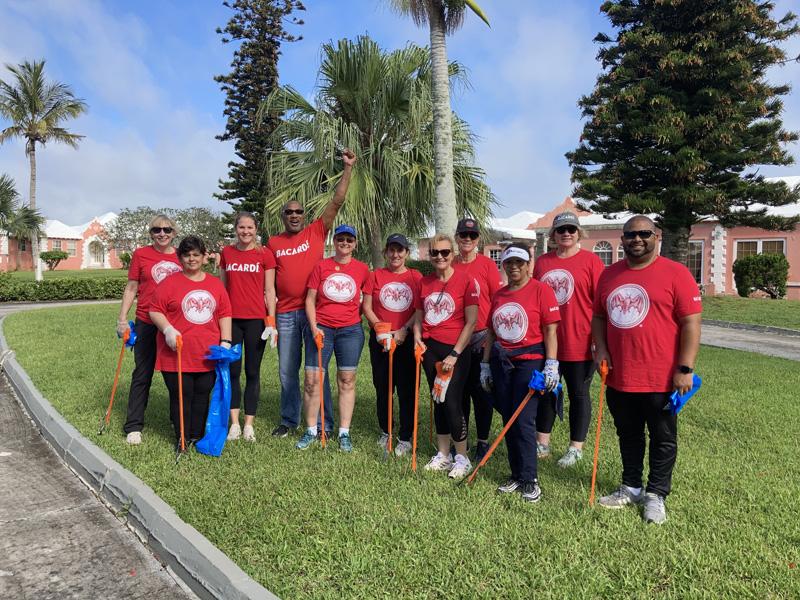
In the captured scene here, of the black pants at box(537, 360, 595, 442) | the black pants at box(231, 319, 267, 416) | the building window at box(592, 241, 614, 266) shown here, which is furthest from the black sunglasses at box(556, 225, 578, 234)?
the building window at box(592, 241, 614, 266)

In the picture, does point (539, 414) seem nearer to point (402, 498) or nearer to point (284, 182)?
point (402, 498)

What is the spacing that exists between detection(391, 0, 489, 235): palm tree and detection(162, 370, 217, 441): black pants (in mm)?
4790

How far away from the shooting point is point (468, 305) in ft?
13.4

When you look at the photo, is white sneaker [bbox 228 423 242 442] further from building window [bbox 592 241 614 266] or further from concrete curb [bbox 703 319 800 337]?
→ building window [bbox 592 241 614 266]

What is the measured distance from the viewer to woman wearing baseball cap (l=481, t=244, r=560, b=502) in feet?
12.3

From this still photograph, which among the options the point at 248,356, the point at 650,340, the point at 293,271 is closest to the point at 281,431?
the point at 248,356

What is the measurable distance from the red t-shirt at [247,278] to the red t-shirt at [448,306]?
4.99ft

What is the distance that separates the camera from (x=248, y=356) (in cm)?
511

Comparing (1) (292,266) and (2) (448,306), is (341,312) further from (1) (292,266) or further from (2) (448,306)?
(2) (448,306)

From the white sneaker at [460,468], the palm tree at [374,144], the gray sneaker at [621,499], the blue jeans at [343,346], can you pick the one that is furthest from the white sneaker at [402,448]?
the palm tree at [374,144]

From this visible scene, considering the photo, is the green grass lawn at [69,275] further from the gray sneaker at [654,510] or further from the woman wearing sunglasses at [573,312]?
the gray sneaker at [654,510]

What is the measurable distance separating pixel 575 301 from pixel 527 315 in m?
0.56

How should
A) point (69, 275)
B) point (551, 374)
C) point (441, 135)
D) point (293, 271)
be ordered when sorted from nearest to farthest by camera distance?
point (551, 374)
point (293, 271)
point (441, 135)
point (69, 275)

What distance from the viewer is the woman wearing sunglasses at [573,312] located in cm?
416
